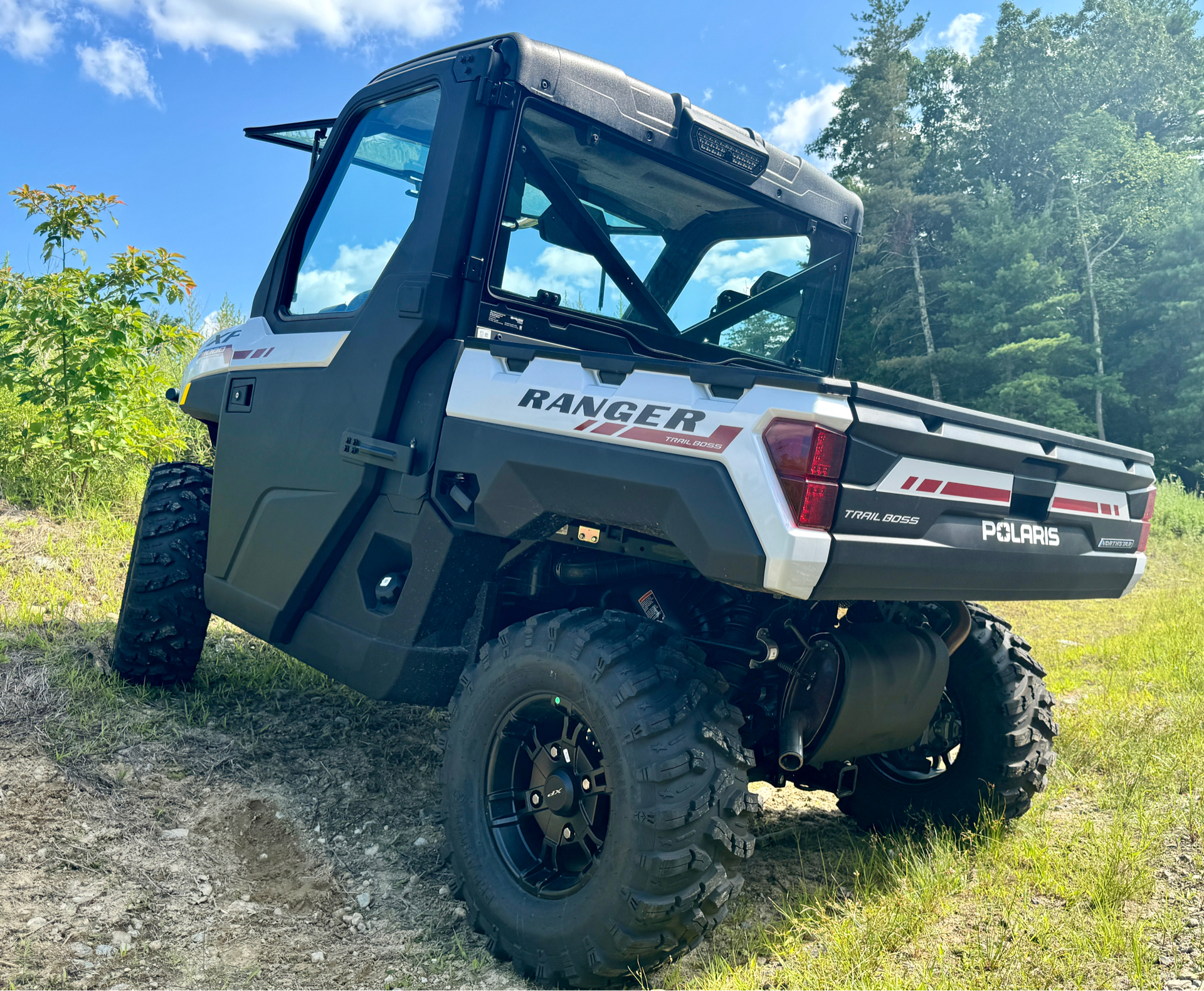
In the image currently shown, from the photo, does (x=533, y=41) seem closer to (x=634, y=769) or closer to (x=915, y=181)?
(x=634, y=769)

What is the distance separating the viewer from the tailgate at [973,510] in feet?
6.70

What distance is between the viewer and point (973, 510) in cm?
232

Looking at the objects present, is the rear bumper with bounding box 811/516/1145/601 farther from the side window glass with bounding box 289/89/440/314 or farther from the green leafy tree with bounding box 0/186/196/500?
the green leafy tree with bounding box 0/186/196/500

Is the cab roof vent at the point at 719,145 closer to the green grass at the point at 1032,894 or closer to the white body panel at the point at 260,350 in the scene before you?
the white body panel at the point at 260,350

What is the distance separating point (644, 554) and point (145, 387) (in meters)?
6.81

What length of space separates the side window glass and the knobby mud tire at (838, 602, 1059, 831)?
8.18 ft

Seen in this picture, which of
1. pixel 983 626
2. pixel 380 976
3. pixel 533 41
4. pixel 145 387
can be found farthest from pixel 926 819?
pixel 145 387

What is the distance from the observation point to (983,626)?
3277 millimetres

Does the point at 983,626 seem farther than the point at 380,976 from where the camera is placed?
Yes

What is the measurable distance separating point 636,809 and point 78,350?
6689mm

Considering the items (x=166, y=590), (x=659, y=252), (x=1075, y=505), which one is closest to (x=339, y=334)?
(x=659, y=252)

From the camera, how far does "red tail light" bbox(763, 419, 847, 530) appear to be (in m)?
1.96

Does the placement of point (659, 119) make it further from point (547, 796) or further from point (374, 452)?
point (547, 796)

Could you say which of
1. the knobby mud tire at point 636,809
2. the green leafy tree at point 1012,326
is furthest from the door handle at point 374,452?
the green leafy tree at point 1012,326
